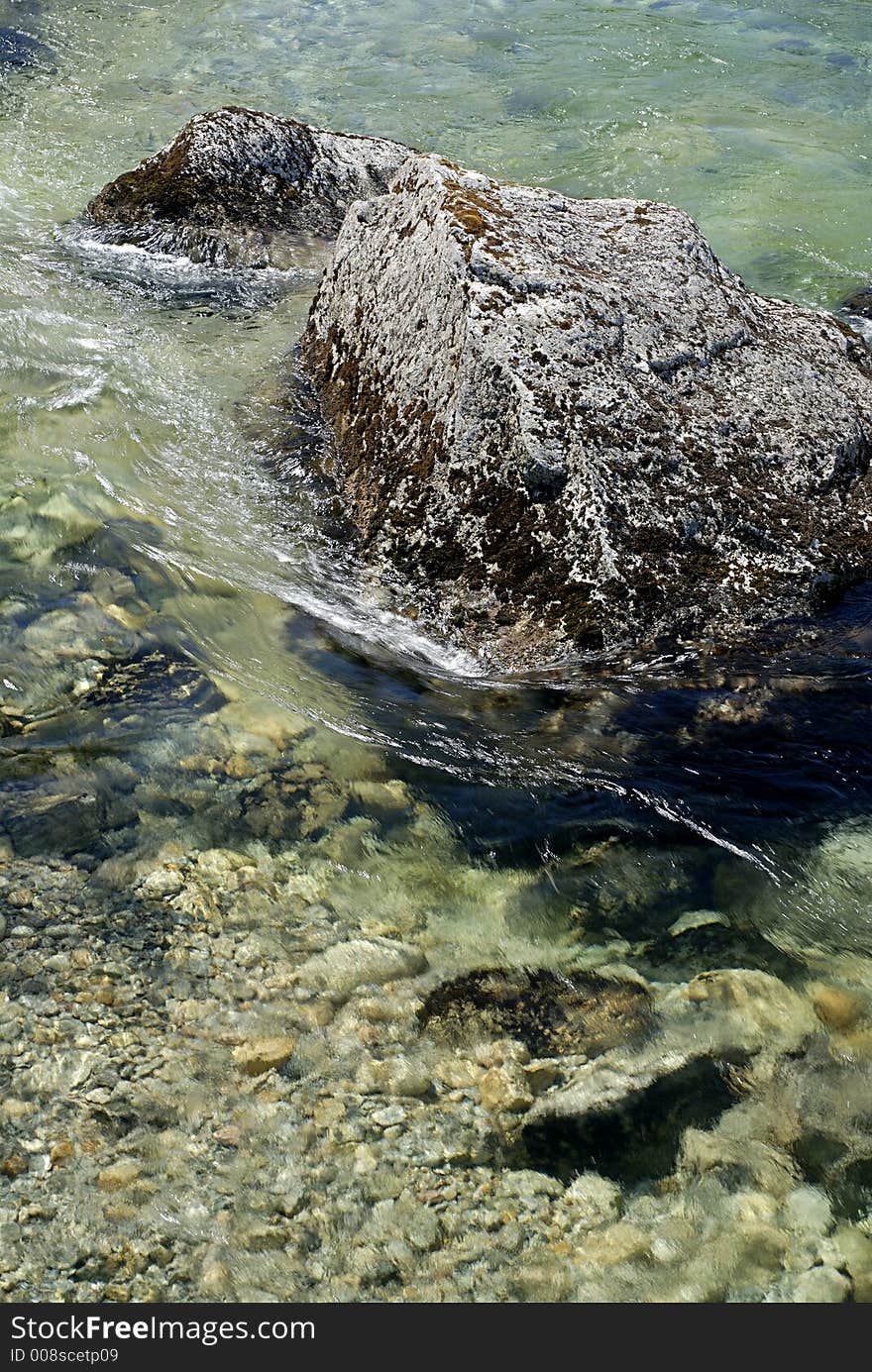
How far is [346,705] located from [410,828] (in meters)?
0.74

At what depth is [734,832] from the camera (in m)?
3.80

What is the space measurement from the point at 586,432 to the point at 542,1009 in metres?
2.61

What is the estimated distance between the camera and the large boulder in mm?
4633

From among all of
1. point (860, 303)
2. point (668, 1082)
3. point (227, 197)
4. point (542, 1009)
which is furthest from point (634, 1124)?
point (227, 197)

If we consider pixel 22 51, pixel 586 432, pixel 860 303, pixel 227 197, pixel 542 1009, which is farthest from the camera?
pixel 22 51

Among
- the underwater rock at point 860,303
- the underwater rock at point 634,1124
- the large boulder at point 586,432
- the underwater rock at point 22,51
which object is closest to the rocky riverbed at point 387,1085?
the underwater rock at point 634,1124

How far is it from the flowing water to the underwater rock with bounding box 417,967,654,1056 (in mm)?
74

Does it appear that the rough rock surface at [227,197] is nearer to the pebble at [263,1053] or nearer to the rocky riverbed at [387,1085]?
the rocky riverbed at [387,1085]

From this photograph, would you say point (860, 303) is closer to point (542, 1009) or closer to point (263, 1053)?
point (542, 1009)

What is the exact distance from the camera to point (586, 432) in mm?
4680

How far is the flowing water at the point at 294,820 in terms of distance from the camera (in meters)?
2.67

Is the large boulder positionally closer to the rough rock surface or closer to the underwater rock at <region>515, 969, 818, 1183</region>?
the underwater rock at <region>515, 969, 818, 1183</region>

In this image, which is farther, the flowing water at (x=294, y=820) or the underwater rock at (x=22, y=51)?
the underwater rock at (x=22, y=51)

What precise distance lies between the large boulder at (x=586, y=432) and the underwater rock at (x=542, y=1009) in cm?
165
